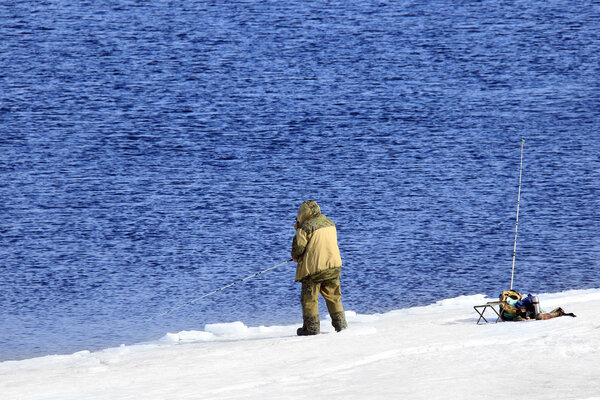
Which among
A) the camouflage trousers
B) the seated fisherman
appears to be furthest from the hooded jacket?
the seated fisherman

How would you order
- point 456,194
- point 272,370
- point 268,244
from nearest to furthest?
point 272,370 → point 268,244 → point 456,194

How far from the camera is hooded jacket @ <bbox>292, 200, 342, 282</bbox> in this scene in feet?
31.6

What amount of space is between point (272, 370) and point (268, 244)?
12.1m

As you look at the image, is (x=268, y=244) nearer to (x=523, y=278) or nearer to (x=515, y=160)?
(x=523, y=278)

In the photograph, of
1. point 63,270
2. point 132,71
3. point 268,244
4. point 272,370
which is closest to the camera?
point 272,370

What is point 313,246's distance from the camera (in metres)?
9.62

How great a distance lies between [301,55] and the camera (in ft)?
140

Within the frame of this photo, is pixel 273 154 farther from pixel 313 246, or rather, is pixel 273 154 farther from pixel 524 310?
pixel 524 310

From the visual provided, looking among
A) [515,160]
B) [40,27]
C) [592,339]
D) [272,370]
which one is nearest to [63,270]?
[272,370]

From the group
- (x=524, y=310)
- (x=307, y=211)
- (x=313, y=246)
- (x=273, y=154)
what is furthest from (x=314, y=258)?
(x=273, y=154)

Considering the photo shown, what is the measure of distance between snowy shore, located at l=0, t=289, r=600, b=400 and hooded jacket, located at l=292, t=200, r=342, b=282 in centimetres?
78

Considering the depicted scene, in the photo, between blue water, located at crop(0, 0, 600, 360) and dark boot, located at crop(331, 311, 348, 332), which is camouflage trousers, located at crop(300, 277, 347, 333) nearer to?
dark boot, located at crop(331, 311, 348, 332)

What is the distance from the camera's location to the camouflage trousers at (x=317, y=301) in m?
9.75

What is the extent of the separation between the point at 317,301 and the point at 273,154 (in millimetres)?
→ 22117
